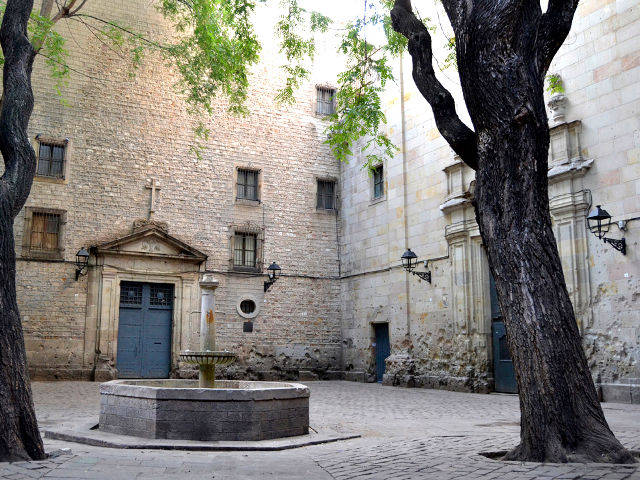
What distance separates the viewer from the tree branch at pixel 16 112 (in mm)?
6109

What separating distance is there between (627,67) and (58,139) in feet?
43.0

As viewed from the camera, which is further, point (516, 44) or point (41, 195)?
point (41, 195)

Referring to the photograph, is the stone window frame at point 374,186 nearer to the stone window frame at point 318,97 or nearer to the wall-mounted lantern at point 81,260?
the stone window frame at point 318,97

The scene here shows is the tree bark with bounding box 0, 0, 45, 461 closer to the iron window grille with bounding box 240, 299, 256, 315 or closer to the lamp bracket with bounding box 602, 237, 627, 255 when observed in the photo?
the lamp bracket with bounding box 602, 237, 627, 255

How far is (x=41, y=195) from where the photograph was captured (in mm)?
16062

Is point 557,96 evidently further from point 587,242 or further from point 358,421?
point 358,421

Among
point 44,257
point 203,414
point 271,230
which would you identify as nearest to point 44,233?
point 44,257

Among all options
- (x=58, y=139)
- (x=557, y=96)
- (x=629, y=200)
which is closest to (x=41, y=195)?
(x=58, y=139)

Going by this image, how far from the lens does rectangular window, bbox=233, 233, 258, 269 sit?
18453 mm

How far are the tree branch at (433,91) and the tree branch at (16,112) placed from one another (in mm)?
3880

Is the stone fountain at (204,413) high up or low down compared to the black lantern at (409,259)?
down

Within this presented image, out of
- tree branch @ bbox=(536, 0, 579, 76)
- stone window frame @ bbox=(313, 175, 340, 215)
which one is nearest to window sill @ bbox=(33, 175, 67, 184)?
stone window frame @ bbox=(313, 175, 340, 215)

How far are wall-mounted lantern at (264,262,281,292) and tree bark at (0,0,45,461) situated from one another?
36.0ft

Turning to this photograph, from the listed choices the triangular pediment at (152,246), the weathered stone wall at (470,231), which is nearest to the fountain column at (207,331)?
the weathered stone wall at (470,231)
